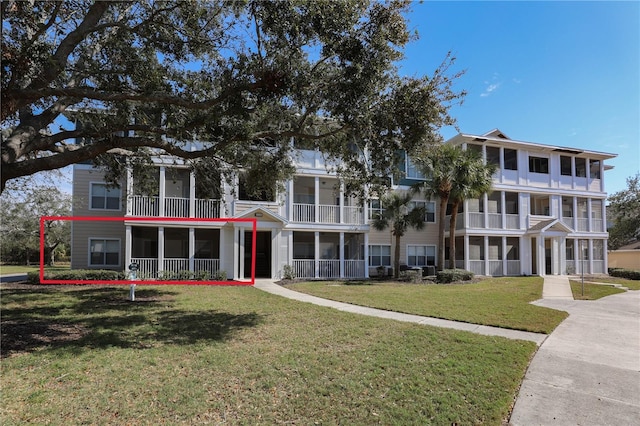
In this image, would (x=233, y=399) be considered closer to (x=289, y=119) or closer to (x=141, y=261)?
(x=289, y=119)

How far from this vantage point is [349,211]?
2338 cm

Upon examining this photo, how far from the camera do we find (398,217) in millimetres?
22281

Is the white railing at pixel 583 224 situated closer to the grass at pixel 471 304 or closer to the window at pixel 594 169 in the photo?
the window at pixel 594 169

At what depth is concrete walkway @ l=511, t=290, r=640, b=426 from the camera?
4781mm

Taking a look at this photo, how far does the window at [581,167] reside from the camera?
2998cm

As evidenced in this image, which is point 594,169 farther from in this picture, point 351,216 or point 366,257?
point 351,216

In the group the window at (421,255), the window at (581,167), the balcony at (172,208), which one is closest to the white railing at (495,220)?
the window at (421,255)

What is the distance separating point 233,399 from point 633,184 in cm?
4537

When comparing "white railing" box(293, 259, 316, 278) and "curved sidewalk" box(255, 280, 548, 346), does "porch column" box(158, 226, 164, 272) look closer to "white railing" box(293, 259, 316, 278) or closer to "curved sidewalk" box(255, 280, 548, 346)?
"white railing" box(293, 259, 316, 278)

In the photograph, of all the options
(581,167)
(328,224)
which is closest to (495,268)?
(581,167)

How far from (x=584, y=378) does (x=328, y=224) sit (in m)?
16.9

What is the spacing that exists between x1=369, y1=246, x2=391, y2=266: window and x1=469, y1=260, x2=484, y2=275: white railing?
18.5 feet

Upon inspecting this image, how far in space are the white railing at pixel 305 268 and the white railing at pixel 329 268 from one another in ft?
1.41

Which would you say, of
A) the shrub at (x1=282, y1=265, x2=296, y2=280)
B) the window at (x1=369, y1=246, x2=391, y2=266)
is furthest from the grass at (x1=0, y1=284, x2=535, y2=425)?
the window at (x1=369, y1=246, x2=391, y2=266)
